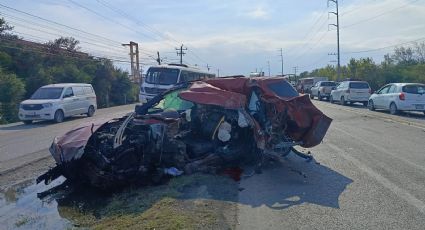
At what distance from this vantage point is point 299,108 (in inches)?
347

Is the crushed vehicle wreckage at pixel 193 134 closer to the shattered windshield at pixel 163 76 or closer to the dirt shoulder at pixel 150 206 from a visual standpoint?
the dirt shoulder at pixel 150 206

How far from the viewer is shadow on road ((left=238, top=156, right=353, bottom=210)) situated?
247 inches

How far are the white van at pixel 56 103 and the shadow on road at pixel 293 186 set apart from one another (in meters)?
14.7

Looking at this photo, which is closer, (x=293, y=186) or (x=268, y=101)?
(x=293, y=186)

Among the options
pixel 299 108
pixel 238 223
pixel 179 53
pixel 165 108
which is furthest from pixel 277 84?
pixel 179 53

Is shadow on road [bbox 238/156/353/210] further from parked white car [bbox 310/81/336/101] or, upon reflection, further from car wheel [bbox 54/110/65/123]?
parked white car [bbox 310/81/336/101]

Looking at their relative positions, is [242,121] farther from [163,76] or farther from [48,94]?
[163,76]

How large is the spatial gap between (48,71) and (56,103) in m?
16.8

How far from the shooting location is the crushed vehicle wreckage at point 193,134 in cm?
711

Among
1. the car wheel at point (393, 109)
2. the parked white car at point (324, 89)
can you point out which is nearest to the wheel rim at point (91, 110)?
the car wheel at point (393, 109)

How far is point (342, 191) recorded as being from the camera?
669cm

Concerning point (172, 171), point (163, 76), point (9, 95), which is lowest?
point (172, 171)

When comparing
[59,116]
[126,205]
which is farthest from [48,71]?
[126,205]

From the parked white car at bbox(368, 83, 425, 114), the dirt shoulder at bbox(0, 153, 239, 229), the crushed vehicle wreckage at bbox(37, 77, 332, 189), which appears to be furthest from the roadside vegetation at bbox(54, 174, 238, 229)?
the parked white car at bbox(368, 83, 425, 114)
